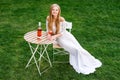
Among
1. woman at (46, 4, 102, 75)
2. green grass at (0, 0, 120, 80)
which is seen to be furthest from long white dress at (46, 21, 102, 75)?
green grass at (0, 0, 120, 80)

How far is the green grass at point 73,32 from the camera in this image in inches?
254

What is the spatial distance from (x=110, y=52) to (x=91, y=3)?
4.27 metres

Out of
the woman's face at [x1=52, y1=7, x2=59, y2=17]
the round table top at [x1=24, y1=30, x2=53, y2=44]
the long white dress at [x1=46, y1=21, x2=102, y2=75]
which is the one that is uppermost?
the woman's face at [x1=52, y1=7, x2=59, y2=17]

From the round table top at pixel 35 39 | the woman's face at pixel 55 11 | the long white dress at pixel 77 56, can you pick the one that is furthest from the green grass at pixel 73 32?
the woman's face at pixel 55 11

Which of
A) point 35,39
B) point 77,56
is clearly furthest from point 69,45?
point 35,39

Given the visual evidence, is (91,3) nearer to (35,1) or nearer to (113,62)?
(35,1)

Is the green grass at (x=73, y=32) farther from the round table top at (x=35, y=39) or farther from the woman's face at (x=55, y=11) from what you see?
the woman's face at (x=55, y=11)

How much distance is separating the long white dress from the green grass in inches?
5.5

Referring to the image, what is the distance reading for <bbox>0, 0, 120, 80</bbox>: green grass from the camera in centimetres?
645

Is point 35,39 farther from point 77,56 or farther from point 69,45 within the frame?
point 77,56

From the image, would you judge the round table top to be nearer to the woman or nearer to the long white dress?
the woman

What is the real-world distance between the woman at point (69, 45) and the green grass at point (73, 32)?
0.17 metres

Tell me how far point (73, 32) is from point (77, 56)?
2386mm

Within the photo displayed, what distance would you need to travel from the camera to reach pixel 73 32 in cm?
869
